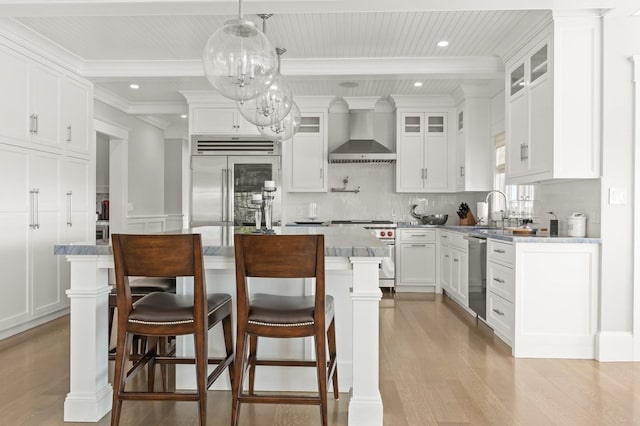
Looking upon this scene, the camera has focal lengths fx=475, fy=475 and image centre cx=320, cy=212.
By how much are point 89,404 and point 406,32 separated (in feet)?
11.9

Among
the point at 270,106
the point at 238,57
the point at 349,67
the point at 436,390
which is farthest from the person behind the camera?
the point at 349,67

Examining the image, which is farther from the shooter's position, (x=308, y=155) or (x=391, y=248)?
(x=308, y=155)

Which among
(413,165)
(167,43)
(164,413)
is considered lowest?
(164,413)

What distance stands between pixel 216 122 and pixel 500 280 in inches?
161

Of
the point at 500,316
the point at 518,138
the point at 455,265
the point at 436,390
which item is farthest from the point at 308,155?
the point at 436,390

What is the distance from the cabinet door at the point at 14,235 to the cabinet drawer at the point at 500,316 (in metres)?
4.09

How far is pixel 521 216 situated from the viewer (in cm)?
502

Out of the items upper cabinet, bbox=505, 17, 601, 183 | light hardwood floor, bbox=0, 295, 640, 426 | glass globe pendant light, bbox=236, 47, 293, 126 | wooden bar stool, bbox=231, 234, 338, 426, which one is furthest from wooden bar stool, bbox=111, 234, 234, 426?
upper cabinet, bbox=505, 17, 601, 183

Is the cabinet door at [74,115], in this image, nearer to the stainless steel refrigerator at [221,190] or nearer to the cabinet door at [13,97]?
the cabinet door at [13,97]

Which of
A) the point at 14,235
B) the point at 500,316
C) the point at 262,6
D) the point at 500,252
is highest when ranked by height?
the point at 262,6

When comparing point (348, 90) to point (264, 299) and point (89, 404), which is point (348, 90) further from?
point (89, 404)

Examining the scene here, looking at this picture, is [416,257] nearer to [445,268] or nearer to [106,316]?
[445,268]

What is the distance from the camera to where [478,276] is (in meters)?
4.40

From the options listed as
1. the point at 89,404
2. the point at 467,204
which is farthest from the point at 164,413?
the point at 467,204
